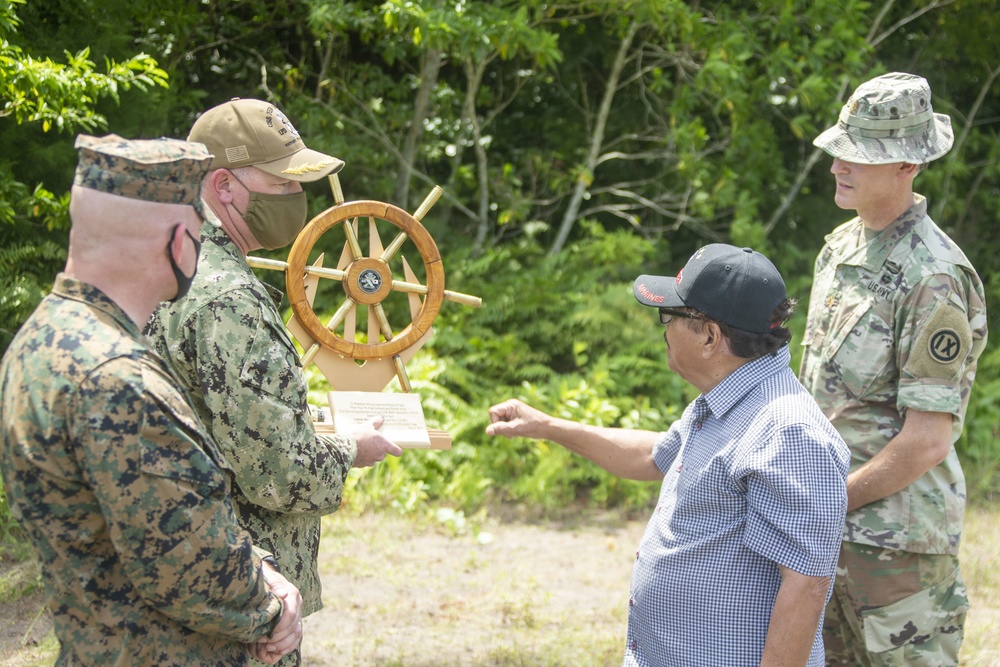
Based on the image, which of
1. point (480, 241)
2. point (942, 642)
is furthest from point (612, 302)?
point (942, 642)

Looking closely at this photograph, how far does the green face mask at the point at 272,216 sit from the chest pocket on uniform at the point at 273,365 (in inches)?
10.2

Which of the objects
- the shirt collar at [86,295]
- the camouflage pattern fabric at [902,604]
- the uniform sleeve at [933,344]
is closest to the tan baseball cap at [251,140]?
the shirt collar at [86,295]

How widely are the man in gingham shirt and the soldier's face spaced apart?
2.52 ft

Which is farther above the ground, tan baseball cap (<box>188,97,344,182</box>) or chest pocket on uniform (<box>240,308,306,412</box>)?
tan baseball cap (<box>188,97,344,182</box>)

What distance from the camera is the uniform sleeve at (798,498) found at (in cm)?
207

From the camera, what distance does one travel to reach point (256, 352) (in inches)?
84.4

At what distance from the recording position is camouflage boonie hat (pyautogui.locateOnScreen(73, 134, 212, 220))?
1652 mm

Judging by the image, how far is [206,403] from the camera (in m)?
2.14

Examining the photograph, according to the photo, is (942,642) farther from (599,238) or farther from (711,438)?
(599,238)

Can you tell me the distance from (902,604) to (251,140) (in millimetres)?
2209

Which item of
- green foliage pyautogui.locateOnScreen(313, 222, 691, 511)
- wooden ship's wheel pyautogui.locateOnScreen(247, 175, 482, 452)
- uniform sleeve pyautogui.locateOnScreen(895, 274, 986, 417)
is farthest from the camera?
green foliage pyautogui.locateOnScreen(313, 222, 691, 511)

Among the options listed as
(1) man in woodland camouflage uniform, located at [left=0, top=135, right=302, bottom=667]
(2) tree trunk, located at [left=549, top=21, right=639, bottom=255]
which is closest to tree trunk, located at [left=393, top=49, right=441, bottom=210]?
(2) tree trunk, located at [left=549, top=21, right=639, bottom=255]

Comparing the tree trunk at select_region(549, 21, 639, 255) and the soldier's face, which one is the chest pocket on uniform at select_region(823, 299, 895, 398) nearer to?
the soldier's face

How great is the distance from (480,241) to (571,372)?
55.2 inches
